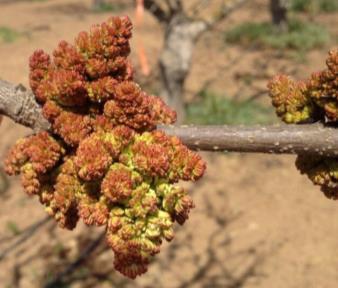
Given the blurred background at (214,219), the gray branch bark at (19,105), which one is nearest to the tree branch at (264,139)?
the gray branch bark at (19,105)

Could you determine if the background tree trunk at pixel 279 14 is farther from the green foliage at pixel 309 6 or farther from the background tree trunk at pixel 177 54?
the background tree trunk at pixel 177 54

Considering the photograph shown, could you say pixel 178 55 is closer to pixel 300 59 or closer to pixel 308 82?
pixel 300 59

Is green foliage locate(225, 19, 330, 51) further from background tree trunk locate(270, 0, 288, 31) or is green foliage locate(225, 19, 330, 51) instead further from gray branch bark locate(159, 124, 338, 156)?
gray branch bark locate(159, 124, 338, 156)

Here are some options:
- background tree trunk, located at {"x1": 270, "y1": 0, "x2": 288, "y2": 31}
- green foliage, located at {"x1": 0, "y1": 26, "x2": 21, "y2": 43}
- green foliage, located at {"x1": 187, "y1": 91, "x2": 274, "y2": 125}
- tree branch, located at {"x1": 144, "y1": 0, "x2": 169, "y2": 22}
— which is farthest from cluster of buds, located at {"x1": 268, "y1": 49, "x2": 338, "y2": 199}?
green foliage, located at {"x1": 0, "y1": 26, "x2": 21, "y2": 43}

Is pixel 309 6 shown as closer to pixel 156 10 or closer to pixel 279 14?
pixel 279 14

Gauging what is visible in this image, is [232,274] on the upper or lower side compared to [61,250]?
upper

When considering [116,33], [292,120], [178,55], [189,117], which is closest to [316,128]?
[292,120]
